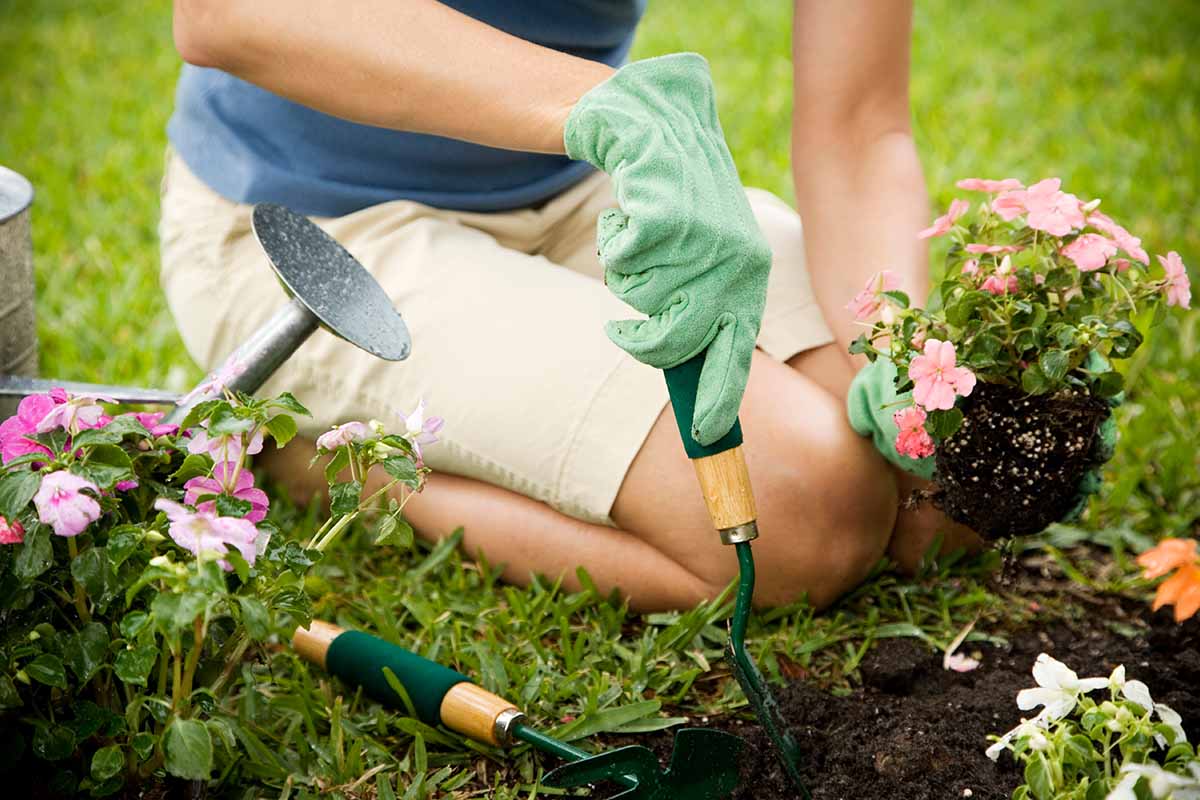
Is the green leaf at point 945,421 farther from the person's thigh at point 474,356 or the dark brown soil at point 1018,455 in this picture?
the person's thigh at point 474,356

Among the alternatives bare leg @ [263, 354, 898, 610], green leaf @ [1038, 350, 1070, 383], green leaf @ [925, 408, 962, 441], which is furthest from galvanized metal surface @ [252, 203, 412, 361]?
green leaf @ [1038, 350, 1070, 383]

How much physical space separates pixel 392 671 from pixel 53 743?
0.40 meters

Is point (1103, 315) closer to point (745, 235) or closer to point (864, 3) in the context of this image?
point (745, 235)

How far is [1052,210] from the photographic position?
1241mm

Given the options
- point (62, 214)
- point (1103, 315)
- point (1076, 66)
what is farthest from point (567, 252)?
point (1076, 66)

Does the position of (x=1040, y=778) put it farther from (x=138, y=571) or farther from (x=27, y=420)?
(x=27, y=420)

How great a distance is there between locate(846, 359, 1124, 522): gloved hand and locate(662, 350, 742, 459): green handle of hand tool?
0.25 meters

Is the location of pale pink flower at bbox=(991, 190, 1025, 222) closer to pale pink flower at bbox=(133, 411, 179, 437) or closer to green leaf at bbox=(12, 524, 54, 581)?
pale pink flower at bbox=(133, 411, 179, 437)

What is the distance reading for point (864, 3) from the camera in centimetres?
170

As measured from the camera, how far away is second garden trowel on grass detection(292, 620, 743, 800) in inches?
46.6

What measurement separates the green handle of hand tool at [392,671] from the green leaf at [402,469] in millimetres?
349

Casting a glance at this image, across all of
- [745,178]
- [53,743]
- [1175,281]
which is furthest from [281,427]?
[745,178]

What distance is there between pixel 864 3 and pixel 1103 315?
2.11ft

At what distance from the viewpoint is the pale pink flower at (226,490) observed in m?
1.01
